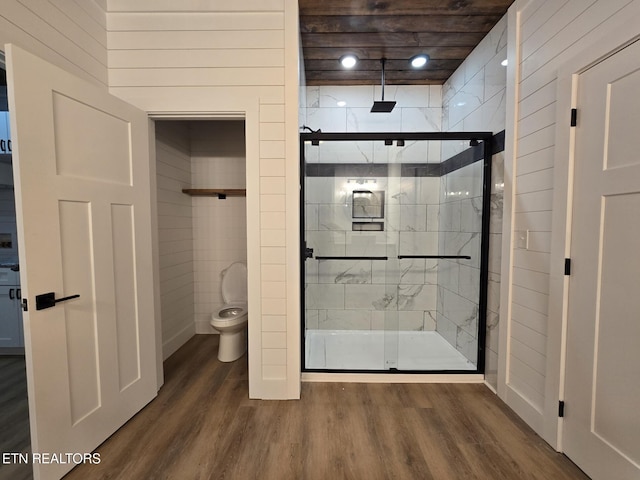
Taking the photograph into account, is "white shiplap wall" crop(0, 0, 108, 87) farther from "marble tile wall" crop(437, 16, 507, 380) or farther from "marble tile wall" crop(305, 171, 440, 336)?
"marble tile wall" crop(437, 16, 507, 380)

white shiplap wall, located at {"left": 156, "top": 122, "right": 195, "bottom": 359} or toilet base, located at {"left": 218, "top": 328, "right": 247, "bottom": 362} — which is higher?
white shiplap wall, located at {"left": 156, "top": 122, "right": 195, "bottom": 359}

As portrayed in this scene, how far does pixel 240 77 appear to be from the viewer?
6.20 ft

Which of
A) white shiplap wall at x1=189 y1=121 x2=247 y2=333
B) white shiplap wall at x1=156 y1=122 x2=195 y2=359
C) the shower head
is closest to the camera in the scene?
white shiplap wall at x1=156 y1=122 x2=195 y2=359

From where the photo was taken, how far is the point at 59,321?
52.2 inches

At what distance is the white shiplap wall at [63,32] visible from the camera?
132cm

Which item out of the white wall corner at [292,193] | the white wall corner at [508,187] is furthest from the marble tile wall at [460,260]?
the white wall corner at [292,193]

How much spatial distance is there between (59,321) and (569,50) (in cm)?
297

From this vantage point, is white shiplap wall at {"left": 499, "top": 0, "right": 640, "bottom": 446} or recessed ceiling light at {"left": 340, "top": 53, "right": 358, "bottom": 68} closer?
white shiplap wall at {"left": 499, "top": 0, "right": 640, "bottom": 446}

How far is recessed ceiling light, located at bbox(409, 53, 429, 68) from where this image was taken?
8.05 feet

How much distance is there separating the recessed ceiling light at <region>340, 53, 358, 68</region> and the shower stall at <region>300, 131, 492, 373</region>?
2.47 feet

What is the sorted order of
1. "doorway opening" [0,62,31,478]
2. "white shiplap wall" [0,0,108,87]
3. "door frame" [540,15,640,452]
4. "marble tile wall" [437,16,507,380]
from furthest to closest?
1. "marble tile wall" [437,16,507,380]
2. "doorway opening" [0,62,31,478]
3. "door frame" [540,15,640,452]
4. "white shiplap wall" [0,0,108,87]

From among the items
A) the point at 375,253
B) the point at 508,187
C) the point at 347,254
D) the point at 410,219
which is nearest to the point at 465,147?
the point at 508,187

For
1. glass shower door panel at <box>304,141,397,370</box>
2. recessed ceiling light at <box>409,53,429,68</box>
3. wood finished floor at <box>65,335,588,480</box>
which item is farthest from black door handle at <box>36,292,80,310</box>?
recessed ceiling light at <box>409,53,429,68</box>

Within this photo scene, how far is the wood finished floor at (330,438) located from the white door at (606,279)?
0.31 meters
